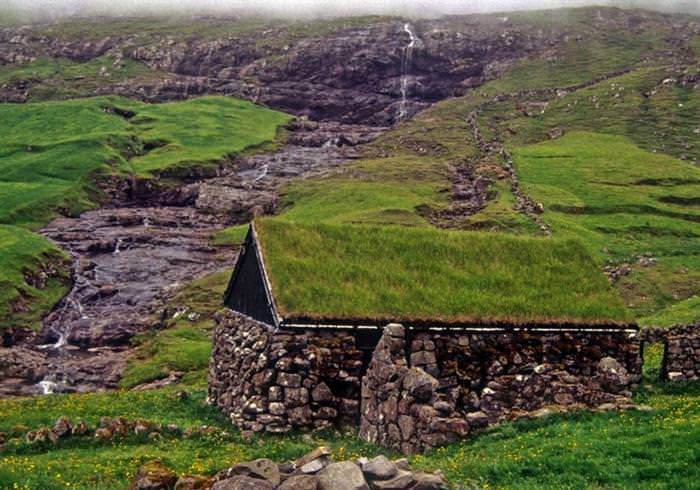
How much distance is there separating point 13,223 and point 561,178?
75577 mm

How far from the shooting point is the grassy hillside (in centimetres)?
8225

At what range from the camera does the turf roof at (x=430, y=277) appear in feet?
87.4

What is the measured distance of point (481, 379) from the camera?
84.7 feet

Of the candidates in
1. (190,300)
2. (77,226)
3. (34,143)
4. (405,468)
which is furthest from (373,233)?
(34,143)

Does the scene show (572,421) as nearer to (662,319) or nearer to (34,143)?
(662,319)

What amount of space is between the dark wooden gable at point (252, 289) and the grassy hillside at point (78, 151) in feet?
148

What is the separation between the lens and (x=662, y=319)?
152 feet

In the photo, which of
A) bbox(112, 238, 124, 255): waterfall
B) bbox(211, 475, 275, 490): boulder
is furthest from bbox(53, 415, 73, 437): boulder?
bbox(112, 238, 124, 255): waterfall

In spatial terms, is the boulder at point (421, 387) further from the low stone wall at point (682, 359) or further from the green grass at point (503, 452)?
the low stone wall at point (682, 359)

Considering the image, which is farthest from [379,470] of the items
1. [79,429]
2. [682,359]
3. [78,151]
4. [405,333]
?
[78,151]

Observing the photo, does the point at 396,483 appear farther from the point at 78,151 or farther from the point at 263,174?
the point at 78,151

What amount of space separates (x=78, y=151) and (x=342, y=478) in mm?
136089

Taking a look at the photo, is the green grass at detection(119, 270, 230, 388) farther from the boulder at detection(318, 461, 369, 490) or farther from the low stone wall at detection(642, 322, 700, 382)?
the boulder at detection(318, 461, 369, 490)

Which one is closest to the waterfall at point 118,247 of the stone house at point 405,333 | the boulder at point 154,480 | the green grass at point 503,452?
the stone house at point 405,333
